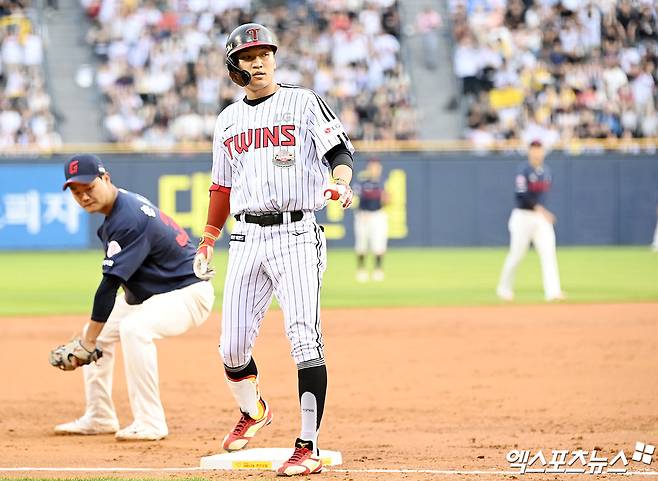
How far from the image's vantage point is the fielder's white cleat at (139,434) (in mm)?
7715

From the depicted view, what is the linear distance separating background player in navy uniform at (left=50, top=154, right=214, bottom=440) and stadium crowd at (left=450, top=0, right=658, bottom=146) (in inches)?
817

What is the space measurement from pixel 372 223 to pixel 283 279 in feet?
50.9

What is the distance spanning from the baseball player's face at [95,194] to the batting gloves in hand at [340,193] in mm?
1907

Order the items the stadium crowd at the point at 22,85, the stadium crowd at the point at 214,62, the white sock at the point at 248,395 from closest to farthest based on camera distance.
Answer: the white sock at the point at 248,395
the stadium crowd at the point at 22,85
the stadium crowd at the point at 214,62

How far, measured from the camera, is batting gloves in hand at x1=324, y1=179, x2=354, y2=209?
6027 millimetres

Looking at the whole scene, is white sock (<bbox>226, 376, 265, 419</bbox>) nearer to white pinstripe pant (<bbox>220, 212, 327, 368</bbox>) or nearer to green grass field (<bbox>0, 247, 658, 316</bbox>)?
white pinstripe pant (<bbox>220, 212, 327, 368</bbox>)

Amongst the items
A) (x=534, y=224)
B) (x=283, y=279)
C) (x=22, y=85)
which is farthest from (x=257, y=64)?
(x=22, y=85)

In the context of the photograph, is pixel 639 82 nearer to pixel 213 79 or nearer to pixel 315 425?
pixel 213 79

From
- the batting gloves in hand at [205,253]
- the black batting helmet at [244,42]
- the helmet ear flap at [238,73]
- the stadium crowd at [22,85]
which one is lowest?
the batting gloves in hand at [205,253]

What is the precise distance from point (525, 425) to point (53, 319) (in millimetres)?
8188

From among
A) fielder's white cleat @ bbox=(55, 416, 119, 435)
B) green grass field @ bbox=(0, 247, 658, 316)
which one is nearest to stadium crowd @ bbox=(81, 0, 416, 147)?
green grass field @ bbox=(0, 247, 658, 316)

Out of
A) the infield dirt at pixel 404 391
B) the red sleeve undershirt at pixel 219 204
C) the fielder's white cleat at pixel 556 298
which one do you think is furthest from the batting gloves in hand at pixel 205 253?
the fielder's white cleat at pixel 556 298

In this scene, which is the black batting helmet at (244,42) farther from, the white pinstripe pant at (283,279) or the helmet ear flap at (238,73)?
the white pinstripe pant at (283,279)

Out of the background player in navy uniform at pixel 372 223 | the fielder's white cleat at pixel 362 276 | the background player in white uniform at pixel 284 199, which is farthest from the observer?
the background player in navy uniform at pixel 372 223
